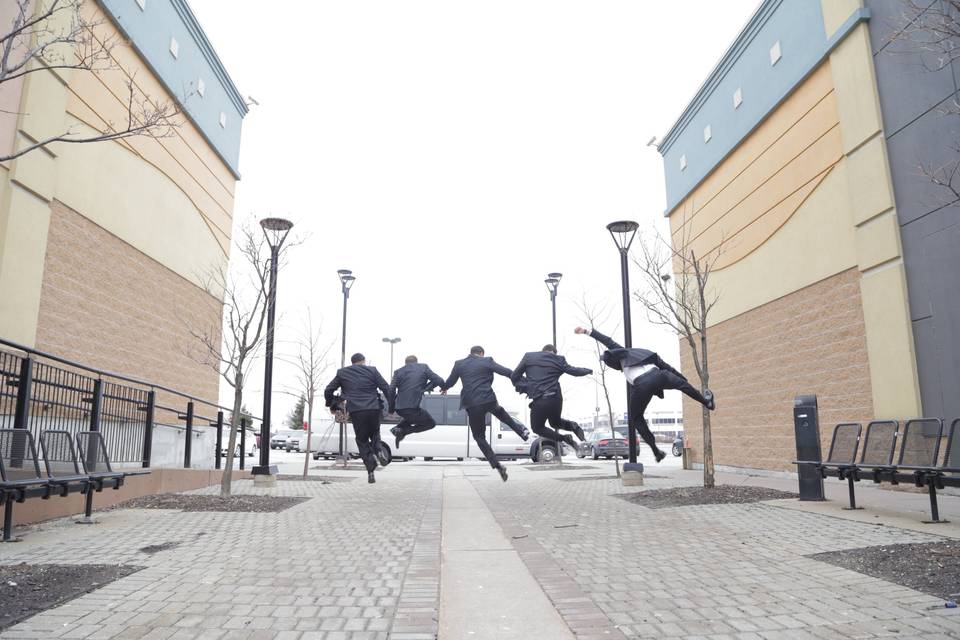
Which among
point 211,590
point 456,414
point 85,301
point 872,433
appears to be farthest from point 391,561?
point 456,414

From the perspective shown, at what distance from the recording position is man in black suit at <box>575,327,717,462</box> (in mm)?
9477

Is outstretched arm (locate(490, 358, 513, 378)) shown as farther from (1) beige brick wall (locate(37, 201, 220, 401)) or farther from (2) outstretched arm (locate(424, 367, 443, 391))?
(1) beige brick wall (locate(37, 201, 220, 401))

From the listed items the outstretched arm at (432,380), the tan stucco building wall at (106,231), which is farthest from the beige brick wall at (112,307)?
the outstretched arm at (432,380)

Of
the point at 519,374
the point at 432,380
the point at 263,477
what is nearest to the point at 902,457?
the point at 519,374

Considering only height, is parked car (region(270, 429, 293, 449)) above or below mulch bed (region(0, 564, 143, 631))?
above

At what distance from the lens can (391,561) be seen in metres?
5.35

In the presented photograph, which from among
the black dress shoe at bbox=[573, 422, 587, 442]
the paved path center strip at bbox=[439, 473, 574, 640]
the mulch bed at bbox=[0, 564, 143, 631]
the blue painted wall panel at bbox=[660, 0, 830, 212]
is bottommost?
the paved path center strip at bbox=[439, 473, 574, 640]

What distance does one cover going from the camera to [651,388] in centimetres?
952

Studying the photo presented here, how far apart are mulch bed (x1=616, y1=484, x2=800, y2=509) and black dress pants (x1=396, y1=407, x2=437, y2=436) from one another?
331 centimetres

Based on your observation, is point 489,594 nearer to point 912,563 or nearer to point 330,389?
point 912,563

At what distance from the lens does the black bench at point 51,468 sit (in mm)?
5684

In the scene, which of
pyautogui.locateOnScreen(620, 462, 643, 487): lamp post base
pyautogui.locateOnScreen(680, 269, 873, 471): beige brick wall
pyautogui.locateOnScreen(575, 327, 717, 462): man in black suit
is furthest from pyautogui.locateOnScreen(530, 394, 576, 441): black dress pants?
pyautogui.locateOnScreen(680, 269, 873, 471): beige brick wall

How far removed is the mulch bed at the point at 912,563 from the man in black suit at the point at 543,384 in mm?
5070

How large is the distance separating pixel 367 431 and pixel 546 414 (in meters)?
3.06
